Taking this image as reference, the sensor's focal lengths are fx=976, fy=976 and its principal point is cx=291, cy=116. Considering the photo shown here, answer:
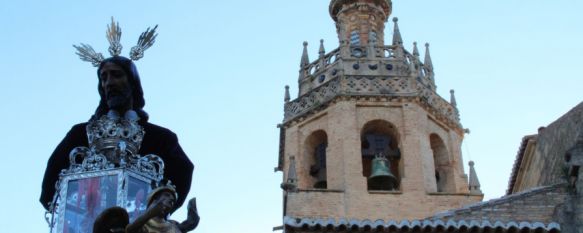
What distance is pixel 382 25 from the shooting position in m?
25.4

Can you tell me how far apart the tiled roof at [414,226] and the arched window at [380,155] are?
16.8 ft

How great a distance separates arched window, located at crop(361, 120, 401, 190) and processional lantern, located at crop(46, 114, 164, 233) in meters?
16.5

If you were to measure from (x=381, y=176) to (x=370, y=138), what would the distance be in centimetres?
169

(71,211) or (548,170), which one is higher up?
(548,170)

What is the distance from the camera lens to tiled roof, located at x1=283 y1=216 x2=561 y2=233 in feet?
49.2

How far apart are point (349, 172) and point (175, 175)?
53.1 feet

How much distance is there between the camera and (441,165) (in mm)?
22266

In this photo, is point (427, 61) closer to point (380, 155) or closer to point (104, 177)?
point (380, 155)

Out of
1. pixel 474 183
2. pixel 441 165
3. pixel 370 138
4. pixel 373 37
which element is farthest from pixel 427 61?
pixel 474 183

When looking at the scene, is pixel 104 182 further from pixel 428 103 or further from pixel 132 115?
pixel 428 103

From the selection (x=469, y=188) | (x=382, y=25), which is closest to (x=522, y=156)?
(x=469, y=188)

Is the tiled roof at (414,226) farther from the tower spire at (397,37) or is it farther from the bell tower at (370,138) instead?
the tower spire at (397,37)

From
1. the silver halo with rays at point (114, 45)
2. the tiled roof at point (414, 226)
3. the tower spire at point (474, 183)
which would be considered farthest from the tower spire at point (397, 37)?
the silver halo with rays at point (114, 45)

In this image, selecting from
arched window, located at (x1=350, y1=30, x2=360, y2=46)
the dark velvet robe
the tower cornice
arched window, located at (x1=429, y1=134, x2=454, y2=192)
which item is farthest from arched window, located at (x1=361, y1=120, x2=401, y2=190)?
the dark velvet robe
